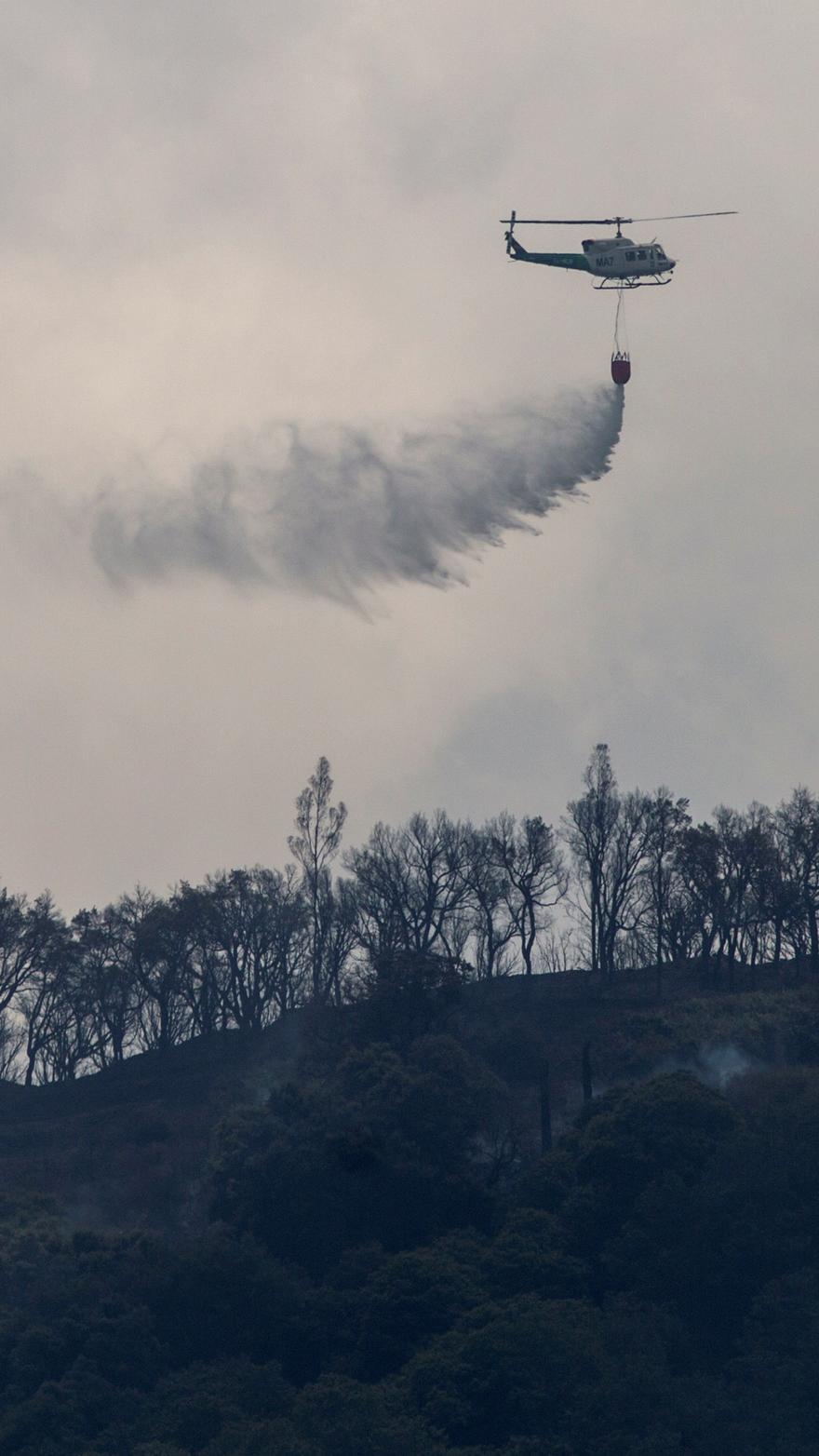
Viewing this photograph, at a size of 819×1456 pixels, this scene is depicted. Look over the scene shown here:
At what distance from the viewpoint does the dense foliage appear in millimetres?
51000

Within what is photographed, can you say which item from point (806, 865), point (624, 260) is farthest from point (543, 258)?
point (806, 865)

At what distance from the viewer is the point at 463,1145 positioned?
65.0m

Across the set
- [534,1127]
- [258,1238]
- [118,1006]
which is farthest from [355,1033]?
[118,1006]

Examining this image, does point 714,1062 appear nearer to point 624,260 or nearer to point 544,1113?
point 544,1113

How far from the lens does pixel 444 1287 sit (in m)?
56.6

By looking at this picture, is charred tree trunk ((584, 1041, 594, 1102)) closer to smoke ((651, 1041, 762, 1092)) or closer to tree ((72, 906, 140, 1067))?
smoke ((651, 1041, 762, 1092))

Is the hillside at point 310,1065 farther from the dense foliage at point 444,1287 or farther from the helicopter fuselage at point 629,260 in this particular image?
the helicopter fuselage at point 629,260

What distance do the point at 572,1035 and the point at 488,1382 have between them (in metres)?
30.2

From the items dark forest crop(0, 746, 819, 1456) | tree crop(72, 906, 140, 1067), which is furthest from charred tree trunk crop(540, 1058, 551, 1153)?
tree crop(72, 906, 140, 1067)

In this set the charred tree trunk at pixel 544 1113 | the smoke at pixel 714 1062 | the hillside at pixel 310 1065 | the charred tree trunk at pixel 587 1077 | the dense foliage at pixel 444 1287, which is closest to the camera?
the dense foliage at pixel 444 1287

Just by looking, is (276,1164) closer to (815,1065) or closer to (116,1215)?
(116,1215)

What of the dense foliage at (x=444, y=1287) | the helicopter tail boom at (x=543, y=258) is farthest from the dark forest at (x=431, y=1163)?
the helicopter tail boom at (x=543, y=258)

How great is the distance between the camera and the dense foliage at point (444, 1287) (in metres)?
51.0

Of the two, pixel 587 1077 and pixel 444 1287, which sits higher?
pixel 587 1077
